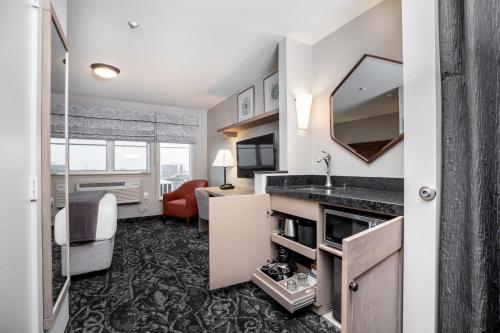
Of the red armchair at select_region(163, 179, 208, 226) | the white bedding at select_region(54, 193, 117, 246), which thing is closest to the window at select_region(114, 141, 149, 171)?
the red armchair at select_region(163, 179, 208, 226)

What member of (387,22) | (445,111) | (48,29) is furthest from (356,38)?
(48,29)

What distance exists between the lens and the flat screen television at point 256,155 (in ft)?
9.66

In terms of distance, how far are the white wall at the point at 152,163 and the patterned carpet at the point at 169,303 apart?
2.01 meters

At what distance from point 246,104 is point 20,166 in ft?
10.2

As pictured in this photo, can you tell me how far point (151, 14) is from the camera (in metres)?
1.94

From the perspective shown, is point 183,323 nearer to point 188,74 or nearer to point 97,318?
point 97,318

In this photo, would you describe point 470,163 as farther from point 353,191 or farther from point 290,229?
point 290,229

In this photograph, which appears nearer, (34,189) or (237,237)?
(34,189)

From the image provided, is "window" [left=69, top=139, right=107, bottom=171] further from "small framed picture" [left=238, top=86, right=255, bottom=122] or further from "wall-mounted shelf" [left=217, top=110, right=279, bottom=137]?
"small framed picture" [left=238, top=86, right=255, bottom=122]

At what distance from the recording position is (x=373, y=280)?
866mm

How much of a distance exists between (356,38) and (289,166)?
1306mm

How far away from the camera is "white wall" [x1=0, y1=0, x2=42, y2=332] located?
0.79 meters

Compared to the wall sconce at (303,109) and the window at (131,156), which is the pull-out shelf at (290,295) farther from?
the window at (131,156)

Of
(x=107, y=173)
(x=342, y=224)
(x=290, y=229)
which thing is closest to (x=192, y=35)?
(x=290, y=229)
